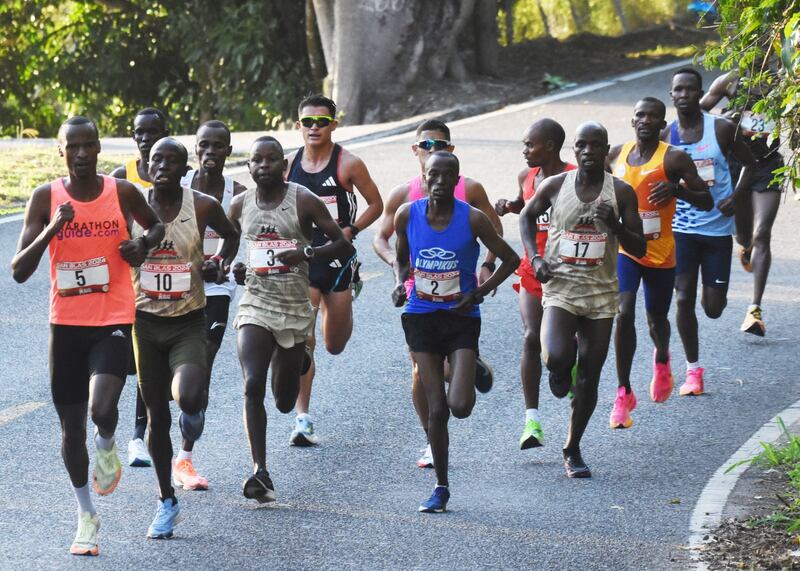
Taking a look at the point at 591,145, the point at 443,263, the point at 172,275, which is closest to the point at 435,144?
the point at 591,145

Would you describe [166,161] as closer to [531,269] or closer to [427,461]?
[427,461]

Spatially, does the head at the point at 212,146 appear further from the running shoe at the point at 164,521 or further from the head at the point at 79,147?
Result: the running shoe at the point at 164,521

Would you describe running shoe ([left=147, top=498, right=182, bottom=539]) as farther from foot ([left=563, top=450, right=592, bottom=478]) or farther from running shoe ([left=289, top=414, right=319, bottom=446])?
foot ([left=563, top=450, right=592, bottom=478])

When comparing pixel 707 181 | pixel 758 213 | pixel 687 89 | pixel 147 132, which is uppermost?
pixel 687 89

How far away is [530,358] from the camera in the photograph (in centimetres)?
916

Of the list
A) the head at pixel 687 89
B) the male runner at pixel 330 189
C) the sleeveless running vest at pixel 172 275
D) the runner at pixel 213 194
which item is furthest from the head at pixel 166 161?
the head at pixel 687 89

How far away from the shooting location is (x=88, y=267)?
23.6 feet

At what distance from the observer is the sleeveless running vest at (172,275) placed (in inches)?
305

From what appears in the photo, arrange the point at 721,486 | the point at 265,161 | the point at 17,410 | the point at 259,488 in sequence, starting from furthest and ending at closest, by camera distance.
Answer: the point at 17,410
the point at 721,486
the point at 265,161
the point at 259,488

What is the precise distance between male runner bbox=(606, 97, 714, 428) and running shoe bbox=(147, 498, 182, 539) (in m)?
3.12

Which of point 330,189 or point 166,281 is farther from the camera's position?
point 330,189

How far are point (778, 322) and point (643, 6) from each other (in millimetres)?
22659

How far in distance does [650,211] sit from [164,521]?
3844 mm

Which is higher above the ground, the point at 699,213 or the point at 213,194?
the point at 213,194
